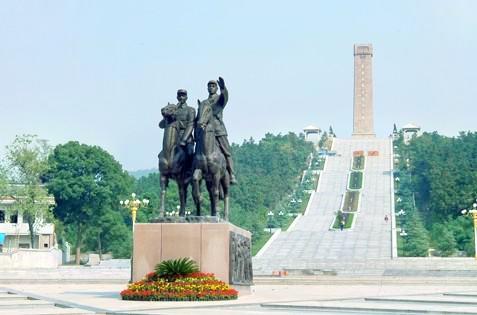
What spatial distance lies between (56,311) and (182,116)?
625 centimetres

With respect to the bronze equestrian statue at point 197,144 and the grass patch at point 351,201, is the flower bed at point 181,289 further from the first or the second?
the grass patch at point 351,201

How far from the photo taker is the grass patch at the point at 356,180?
282 ft

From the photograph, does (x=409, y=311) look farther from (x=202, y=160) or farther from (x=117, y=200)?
(x=117, y=200)

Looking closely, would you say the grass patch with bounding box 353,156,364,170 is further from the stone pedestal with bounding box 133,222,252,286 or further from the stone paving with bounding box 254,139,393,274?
the stone pedestal with bounding box 133,222,252,286

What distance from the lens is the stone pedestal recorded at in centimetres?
2119

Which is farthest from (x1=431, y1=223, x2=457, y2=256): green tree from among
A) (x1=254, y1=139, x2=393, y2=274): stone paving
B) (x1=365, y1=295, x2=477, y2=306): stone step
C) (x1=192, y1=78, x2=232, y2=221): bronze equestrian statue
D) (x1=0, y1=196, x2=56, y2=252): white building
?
(x1=192, y1=78, x2=232, y2=221): bronze equestrian statue

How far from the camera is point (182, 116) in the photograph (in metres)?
22.2

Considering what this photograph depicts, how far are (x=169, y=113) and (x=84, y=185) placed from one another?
34911 mm

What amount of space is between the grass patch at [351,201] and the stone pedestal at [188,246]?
53.4 m

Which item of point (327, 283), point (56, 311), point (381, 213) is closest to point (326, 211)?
point (381, 213)

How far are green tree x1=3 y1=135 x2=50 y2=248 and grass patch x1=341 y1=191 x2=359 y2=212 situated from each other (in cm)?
3032

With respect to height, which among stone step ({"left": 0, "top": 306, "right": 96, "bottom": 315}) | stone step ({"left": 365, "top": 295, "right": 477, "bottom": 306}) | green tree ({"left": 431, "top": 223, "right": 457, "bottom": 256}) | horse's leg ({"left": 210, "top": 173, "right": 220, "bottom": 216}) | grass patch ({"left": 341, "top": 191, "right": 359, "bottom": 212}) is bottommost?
stone step ({"left": 0, "top": 306, "right": 96, "bottom": 315})

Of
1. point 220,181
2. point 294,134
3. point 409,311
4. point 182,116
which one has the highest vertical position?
point 294,134

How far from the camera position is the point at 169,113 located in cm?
2219
